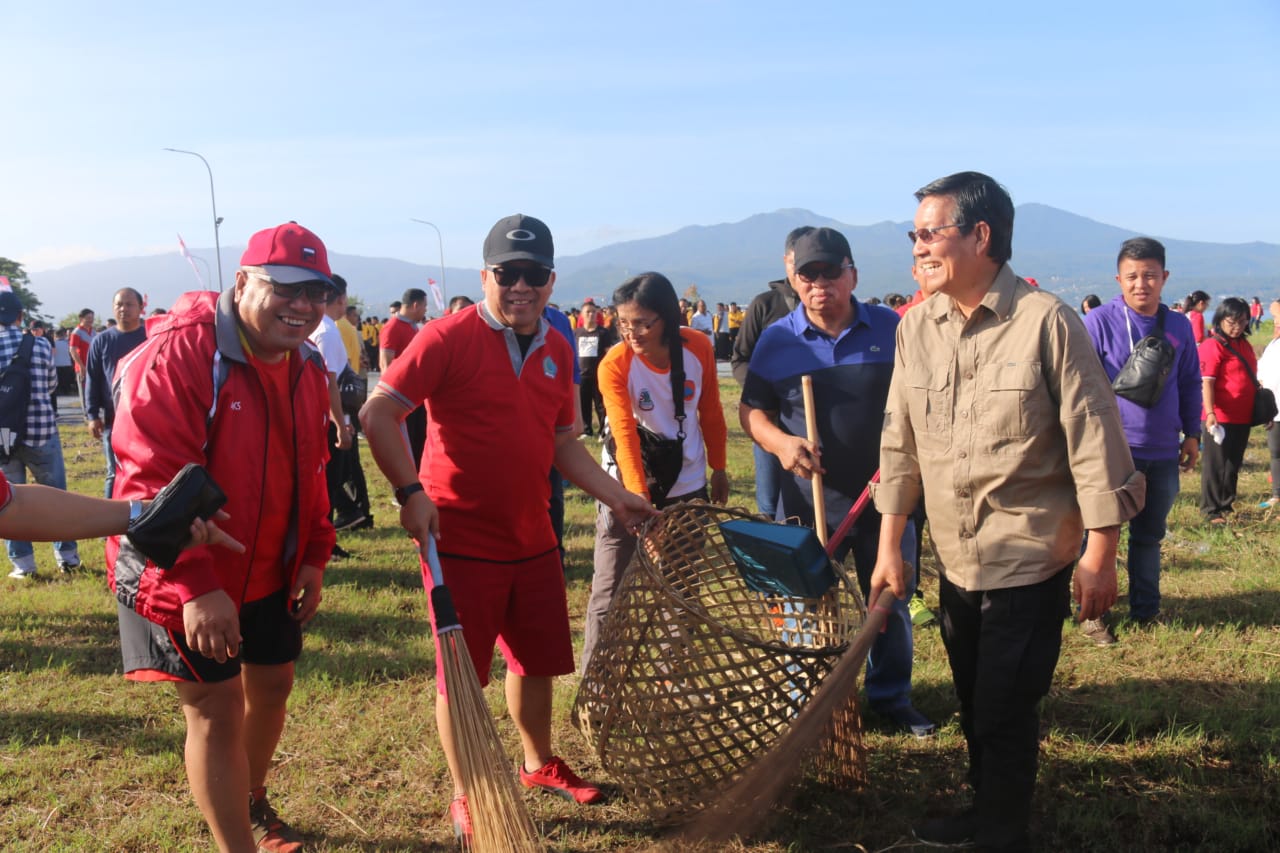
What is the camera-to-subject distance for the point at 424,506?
2834mm

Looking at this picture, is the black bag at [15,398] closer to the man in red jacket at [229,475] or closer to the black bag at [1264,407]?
the man in red jacket at [229,475]

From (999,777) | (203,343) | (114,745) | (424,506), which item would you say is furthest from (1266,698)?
(114,745)

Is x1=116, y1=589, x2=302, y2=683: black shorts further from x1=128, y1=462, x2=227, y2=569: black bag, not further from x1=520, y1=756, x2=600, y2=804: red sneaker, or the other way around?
x1=520, y1=756, x2=600, y2=804: red sneaker

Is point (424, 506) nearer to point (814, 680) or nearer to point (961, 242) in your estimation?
point (814, 680)

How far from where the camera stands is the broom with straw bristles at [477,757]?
2604 mm

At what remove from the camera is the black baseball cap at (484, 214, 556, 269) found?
2996 mm

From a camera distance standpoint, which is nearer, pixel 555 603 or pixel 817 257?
pixel 555 603

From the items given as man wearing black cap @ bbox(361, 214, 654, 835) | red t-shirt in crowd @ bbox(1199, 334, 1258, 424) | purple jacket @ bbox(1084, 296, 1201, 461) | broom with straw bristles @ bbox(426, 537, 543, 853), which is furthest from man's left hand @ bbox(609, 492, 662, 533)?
red t-shirt in crowd @ bbox(1199, 334, 1258, 424)

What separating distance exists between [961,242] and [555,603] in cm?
176

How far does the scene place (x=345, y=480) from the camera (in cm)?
739

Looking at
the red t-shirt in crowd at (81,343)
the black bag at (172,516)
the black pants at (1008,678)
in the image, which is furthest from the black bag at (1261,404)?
the red t-shirt in crowd at (81,343)

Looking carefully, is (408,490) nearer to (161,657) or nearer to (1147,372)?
(161,657)

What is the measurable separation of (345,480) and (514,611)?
4606mm

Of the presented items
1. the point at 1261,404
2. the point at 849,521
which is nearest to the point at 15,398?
the point at 849,521
